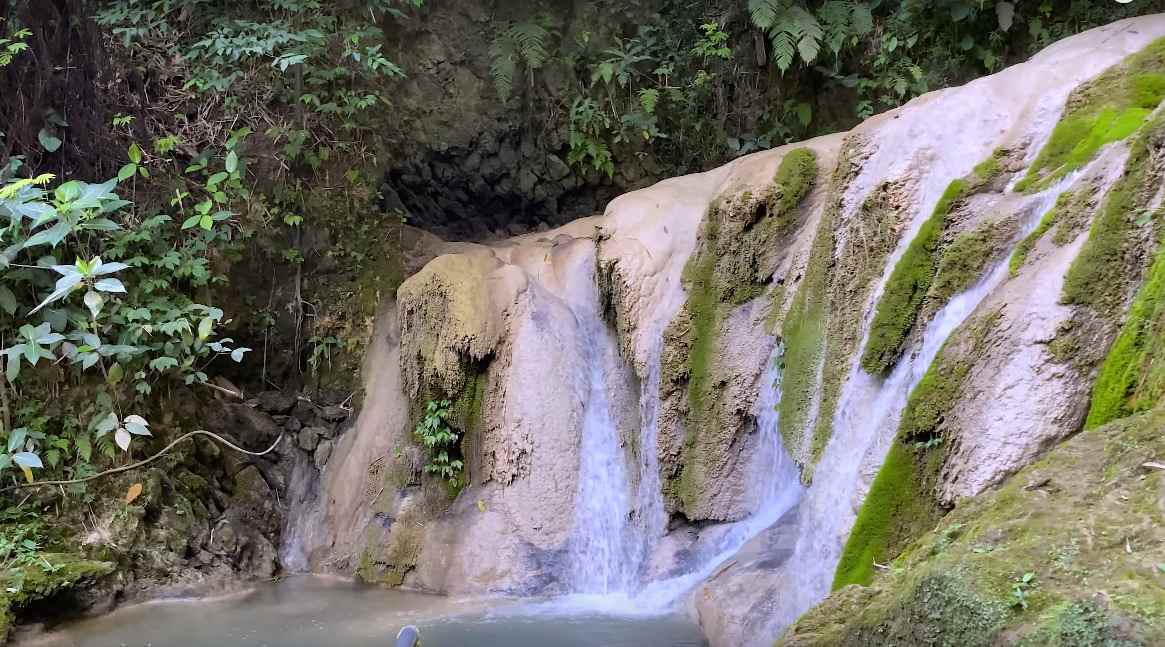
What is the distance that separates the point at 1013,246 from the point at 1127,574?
266 centimetres

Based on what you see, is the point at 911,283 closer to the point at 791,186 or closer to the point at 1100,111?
the point at 1100,111

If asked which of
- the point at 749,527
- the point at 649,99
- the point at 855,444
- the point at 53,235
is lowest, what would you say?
the point at 749,527

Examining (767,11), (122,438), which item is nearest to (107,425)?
(122,438)

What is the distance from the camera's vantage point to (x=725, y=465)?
7086 mm

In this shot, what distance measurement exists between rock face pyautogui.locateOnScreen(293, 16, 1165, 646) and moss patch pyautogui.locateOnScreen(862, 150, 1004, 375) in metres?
0.02

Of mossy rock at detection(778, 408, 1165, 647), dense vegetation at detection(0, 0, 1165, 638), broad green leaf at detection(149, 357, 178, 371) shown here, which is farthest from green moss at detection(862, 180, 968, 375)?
broad green leaf at detection(149, 357, 178, 371)

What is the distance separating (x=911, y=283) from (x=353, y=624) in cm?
443

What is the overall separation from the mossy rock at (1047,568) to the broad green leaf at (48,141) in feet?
23.3

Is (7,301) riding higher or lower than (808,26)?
lower

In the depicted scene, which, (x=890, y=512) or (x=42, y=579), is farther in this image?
(x=42, y=579)

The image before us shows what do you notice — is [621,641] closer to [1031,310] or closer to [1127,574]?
[1031,310]

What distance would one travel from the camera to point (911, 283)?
212 inches

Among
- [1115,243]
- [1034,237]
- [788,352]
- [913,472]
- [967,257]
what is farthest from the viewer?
[788,352]

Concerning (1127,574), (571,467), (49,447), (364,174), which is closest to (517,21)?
(364,174)
